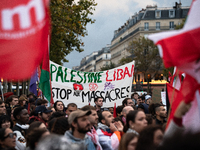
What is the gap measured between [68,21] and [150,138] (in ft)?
42.6

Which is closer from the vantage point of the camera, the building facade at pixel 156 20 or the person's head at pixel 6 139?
the person's head at pixel 6 139

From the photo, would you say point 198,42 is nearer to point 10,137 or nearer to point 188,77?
point 188,77

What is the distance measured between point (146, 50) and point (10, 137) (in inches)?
1660

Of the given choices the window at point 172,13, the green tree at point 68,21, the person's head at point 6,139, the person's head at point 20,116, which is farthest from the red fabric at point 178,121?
the window at point 172,13

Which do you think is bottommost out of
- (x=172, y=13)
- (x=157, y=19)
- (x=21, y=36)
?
(x=21, y=36)

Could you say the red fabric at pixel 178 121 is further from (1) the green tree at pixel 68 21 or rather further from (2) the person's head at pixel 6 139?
(1) the green tree at pixel 68 21

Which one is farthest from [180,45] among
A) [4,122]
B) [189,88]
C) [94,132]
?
[4,122]

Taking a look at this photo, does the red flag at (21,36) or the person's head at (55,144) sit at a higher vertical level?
the red flag at (21,36)

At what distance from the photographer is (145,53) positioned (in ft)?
150

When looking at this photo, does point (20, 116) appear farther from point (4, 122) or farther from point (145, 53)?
point (145, 53)

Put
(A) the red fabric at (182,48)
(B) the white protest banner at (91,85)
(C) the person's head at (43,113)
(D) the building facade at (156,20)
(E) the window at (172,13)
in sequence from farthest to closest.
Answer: (E) the window at (172,13) → (D) the building facade at (156,20) → (B) the white protest banner at (91,85) → (C) the person's head at (43,113) → (A) the red fabric at (182,48)

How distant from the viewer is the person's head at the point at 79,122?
3.81 metres

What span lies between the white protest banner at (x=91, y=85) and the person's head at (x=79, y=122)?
17.1 ft

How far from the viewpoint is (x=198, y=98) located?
2.91 meters
